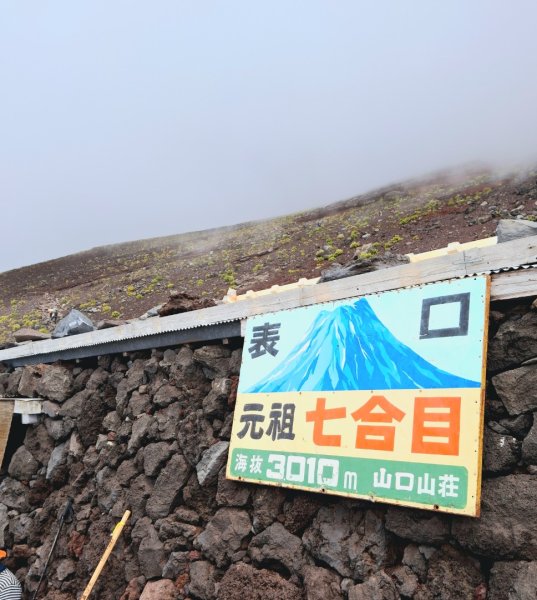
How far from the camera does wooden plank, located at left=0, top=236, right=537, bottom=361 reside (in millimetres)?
3586

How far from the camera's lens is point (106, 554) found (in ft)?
17.2

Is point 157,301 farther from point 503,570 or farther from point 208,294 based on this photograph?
point 503,570

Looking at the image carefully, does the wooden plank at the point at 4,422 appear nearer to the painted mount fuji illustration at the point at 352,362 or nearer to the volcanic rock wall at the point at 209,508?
the volcanic rock wall at the point at 209,508

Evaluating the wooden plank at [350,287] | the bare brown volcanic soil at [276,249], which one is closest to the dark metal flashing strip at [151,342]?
the wooden plank at [350,287]

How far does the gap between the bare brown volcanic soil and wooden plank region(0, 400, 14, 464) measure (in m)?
11.8

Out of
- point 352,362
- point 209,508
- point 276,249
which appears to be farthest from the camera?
point 276,249

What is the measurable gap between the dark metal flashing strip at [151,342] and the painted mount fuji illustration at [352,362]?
0.97 m

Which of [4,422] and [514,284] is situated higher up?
[514,284]

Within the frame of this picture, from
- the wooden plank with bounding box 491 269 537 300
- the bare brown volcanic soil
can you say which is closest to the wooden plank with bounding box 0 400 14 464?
the wooden plank with bounding box 491 269 537 300

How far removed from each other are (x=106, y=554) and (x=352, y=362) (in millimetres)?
3551

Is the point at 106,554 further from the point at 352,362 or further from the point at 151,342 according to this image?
the point at 352,362

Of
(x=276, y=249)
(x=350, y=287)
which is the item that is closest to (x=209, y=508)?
(x=350, y=287)

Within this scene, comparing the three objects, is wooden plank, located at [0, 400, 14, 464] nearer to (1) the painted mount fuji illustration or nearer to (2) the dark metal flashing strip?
(2) the dark metal flashing strip

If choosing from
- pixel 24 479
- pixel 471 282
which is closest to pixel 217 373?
pixel 471 282
